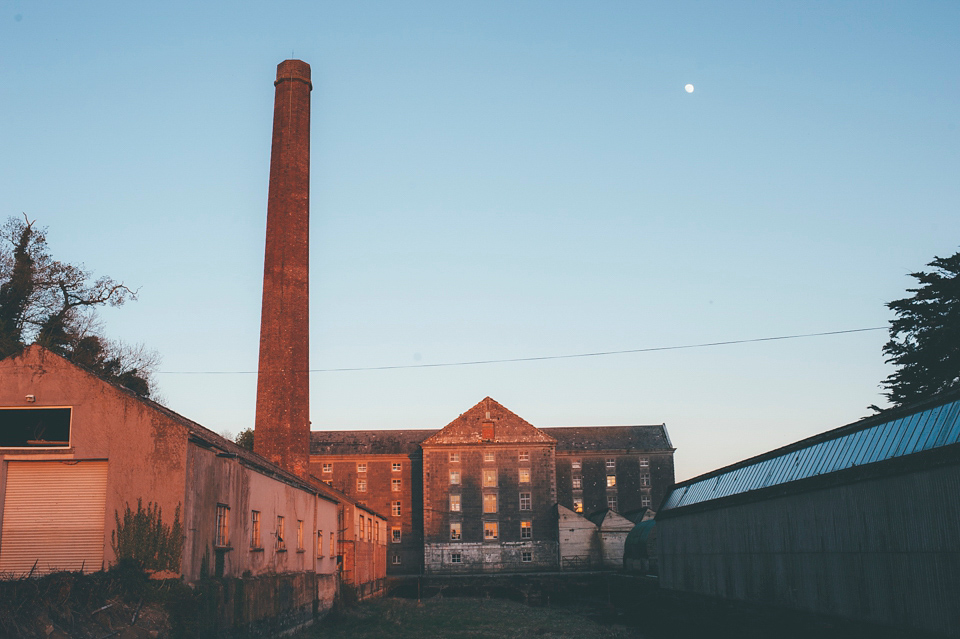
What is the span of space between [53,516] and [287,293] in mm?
20068

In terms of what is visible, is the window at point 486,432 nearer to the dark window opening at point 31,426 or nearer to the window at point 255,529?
the window at point 255,529

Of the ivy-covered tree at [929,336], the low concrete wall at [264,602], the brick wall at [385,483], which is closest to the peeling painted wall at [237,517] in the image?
the low concrete wall at [264,602]

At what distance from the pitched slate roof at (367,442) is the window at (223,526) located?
47.9 meters

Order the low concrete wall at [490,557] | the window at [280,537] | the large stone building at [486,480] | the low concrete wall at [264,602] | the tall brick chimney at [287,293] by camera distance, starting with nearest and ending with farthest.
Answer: the low concrete wall at [264,602]
the window at [280,537]
the tall brick chimney at [287,293]
the low concrete wall at [490,557]
the large stone building at [486,480]

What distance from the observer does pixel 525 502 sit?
200ft

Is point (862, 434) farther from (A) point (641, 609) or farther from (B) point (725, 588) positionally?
(A) point (641, 609)

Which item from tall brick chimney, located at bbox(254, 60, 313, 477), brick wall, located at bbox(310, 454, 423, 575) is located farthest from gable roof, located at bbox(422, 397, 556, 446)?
tall brick chimney, located at bbox(254, 60, 313, 477)

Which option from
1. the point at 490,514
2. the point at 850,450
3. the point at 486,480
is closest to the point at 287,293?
the point at 850,450

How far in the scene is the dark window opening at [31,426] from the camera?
61.2 ft

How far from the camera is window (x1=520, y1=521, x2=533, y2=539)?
60094 millimetres

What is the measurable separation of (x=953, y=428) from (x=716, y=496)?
12.5 m

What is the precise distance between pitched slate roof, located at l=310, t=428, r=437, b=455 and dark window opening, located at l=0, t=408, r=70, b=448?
47.8 metres

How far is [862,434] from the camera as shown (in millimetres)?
19328

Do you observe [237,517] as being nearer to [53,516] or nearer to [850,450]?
[53,516]
